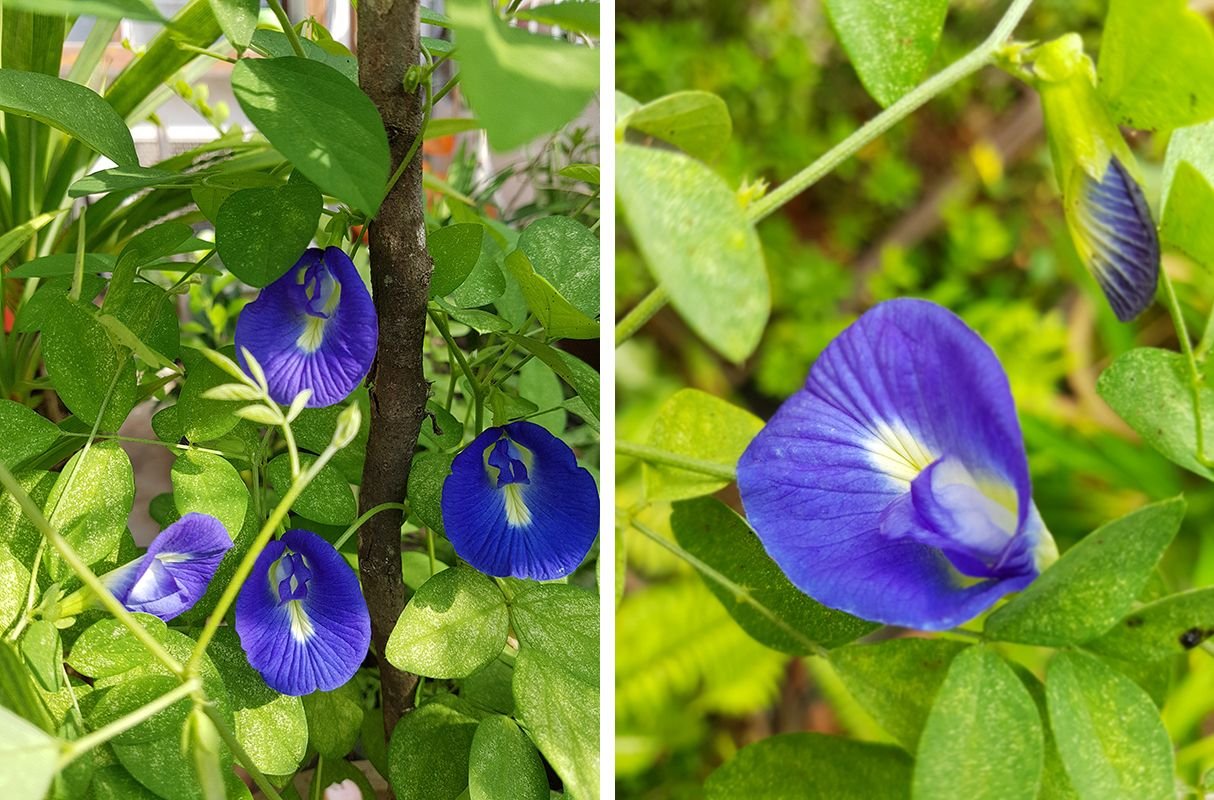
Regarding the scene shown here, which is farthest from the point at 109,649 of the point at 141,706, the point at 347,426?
the point at 347,426

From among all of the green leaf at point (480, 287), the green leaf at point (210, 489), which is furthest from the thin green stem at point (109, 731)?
the green leaf at point (480, 287)

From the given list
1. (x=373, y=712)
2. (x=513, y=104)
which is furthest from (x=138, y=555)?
(x=513, y=104)

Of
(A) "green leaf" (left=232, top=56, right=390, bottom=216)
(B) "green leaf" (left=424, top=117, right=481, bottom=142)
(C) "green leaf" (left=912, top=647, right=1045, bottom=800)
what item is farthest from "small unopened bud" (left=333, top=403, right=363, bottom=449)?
(B) "green leaf" (left=424, top=117, right=481, bottom=142)

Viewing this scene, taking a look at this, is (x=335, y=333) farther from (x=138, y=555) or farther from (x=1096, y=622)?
(x=1096, y=622)

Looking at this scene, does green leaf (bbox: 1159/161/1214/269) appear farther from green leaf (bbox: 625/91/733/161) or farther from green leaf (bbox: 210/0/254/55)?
green leaf (bbox: 210/0/254/55)

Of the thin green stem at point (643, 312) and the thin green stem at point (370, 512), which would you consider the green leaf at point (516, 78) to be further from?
A: the thin green stem at point (370, 512)

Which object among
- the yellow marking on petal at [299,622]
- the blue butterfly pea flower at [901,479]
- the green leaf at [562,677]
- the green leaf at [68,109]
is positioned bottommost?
the green leaf at [562,677]
